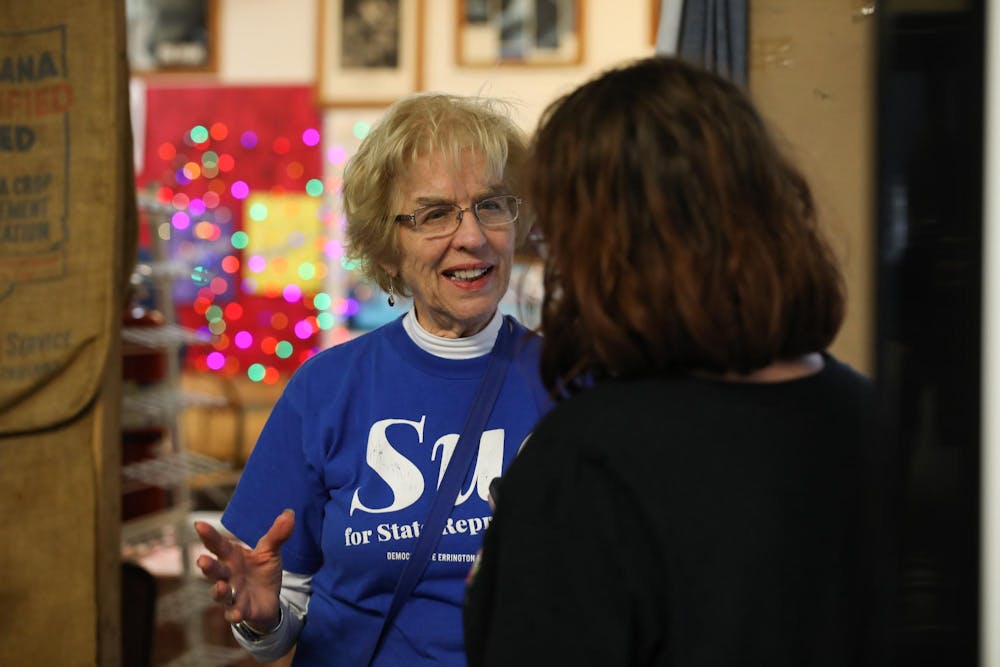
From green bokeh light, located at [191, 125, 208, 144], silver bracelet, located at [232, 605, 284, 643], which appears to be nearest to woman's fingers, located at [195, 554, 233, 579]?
silver bracelet, located at [232, 605, 284, 643]

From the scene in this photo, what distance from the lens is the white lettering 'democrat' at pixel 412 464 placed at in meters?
1.50

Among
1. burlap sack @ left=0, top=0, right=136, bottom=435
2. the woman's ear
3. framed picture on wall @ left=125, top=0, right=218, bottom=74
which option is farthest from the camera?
framed picture on wall @ left=125, top=0, right=218, bottom=74

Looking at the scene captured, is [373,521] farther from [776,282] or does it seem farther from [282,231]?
[282,231]

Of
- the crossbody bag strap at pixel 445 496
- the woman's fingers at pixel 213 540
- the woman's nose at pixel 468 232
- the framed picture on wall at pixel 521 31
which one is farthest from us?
the framed picture on wall at pixel 521 31

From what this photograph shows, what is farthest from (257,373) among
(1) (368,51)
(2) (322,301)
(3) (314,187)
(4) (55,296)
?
(4) (55,296)

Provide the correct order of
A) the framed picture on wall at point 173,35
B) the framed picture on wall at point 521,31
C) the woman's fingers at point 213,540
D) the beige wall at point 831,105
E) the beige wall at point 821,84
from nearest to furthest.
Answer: the beige wall at point 831,105, the woman's fingers at point 213,540, the beige wall at point 821,84, the framed picture on wall at point 521,31, the framed picture on wall at point 173,35

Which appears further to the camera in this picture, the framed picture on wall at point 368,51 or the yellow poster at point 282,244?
the yellow poster at point 282,244

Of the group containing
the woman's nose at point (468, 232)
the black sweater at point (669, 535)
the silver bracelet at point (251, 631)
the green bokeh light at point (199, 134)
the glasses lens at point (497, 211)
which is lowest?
the silver bracelet at point (251, 631)

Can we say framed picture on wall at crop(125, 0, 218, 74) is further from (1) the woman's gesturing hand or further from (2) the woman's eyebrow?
(1) the woman's gesturing hand

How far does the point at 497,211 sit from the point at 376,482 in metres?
0.48

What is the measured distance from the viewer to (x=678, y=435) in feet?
2.65

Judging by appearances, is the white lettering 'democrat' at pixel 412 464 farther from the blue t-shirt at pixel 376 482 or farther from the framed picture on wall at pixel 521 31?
the framed picture on wall at pixel 521 31

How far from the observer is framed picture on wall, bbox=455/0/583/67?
6.15 metres

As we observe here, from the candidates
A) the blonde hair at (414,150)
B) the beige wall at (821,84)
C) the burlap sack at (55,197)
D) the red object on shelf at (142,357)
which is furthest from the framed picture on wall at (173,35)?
the blonde hair at (414,150)
